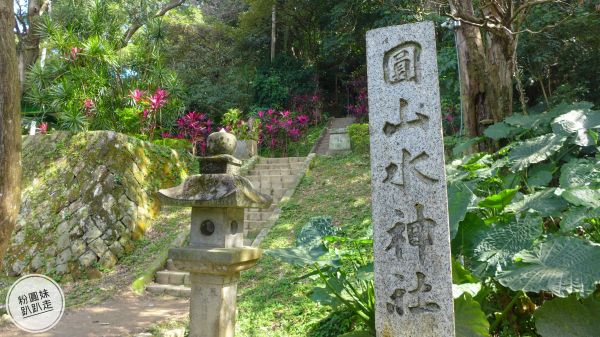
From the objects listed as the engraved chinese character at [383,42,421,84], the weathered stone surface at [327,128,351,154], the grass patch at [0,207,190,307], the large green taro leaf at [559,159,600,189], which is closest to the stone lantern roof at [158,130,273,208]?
the engraved chinese character at [383,42,421,84]

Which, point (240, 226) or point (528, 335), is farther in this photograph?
point (240, 226)

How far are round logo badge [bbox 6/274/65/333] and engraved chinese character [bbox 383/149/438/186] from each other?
3639mm

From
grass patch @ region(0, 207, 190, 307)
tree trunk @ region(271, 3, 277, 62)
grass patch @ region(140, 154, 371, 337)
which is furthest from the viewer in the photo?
tree trunk @ region(271, 3, 277, 62)

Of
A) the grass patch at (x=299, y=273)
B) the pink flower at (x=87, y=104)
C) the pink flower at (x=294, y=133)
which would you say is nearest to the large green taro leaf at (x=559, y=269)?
the grass patch at (x=299, y=273)

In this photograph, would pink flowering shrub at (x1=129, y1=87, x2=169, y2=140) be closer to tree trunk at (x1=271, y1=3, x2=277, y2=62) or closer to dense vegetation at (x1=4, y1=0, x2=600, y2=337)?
dense vegetation at (x1=4, y1=0, x2=600, y2=337)

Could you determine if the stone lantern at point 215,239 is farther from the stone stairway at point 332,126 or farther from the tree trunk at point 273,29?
the tree trunk at point 273,29

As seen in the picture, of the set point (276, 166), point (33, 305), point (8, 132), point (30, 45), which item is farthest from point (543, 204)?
point (30, 45)

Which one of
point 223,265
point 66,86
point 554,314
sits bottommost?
point 554,314

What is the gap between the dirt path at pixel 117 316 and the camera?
4.64m

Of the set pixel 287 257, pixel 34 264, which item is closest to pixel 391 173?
pixel 287 257

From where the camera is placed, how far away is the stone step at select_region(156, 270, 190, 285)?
6142 millimetres

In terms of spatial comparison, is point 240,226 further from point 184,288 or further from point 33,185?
point 33,185

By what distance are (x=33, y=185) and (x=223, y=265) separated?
6.17 meters

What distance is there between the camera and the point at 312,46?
1711 cm
